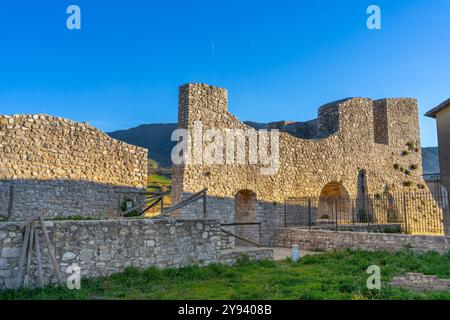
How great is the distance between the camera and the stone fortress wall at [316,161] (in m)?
15.6

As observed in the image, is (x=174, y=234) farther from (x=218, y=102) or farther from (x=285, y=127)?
(x=285, y=127)

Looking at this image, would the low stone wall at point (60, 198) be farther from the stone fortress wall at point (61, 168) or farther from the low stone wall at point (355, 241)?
the low stone wall at point (355, 241)

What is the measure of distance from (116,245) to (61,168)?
5.04 m

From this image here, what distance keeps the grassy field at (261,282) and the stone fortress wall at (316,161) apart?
5.59 m

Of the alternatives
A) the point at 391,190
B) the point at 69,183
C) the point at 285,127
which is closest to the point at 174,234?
the point at 69,183

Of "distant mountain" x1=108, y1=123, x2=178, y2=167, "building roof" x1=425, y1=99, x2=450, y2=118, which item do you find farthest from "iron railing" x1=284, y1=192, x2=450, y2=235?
"distant mountain" x1=108, y1=123, x2=178, y2=167

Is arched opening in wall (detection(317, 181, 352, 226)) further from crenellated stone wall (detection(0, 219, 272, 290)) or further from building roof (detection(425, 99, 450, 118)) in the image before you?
crenellated stone wall (detection(0, 219, 272, 290))

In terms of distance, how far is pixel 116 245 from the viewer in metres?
8.27

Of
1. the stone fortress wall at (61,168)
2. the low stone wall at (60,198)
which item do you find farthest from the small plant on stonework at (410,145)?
the low stone wall at (60,198)

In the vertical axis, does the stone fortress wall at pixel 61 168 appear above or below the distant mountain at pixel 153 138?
below

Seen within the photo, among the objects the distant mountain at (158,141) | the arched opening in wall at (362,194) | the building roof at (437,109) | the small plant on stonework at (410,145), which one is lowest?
the arched opening in wall at (362,194)

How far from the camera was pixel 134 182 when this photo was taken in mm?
14258

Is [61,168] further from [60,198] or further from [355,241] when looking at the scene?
[355,241]
